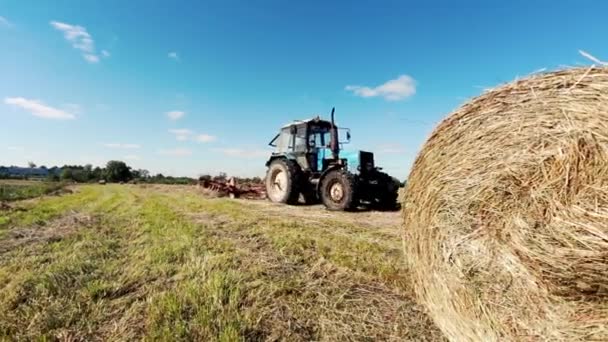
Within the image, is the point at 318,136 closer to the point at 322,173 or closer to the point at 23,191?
the point at 322,173

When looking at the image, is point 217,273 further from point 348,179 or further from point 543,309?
point 348,179

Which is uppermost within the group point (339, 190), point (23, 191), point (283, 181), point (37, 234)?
point (283, 181)

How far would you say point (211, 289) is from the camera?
2.98m

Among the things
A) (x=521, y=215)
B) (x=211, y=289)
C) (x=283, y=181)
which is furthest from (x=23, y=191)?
(x=521, y=215)

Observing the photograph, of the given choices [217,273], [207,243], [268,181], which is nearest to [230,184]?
[268,181]

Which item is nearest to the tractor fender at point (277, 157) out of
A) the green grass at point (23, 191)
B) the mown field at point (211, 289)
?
the mown field at point (211, 289)

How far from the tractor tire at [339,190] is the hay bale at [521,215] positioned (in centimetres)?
632

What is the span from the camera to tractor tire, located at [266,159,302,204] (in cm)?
1138

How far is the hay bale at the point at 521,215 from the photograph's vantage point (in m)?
1.86

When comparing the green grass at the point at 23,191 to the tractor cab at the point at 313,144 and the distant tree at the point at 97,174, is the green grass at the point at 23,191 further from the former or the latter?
the distant tree at the point at 97,174

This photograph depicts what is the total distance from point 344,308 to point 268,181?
10144mm

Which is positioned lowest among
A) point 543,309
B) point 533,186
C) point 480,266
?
point 543,309

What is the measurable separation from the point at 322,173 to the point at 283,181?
2181mm

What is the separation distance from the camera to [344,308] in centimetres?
278
